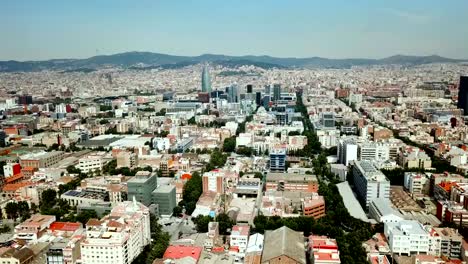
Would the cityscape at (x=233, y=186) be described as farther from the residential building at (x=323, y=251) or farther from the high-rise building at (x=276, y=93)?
the high-rise building at (x=276, y=93)

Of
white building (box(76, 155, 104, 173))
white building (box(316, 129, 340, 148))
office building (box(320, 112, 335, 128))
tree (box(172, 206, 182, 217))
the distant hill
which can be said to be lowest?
tree (box(172, 206, 182, 217))

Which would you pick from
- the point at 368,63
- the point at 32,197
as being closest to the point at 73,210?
the point at 32,197

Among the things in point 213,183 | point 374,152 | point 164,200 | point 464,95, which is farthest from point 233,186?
point 464,95

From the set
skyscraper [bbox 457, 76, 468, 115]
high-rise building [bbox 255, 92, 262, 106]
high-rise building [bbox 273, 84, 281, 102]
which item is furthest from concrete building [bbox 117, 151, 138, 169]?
skyscraper [bbox 457, 76, 468, 115]

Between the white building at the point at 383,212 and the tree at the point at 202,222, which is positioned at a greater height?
the white building at the point at 383,212

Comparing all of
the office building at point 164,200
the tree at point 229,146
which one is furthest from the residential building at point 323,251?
the tree at point 229,146

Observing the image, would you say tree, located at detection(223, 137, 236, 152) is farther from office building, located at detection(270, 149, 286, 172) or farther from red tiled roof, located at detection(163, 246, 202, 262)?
red tiled roof, located at detection(163, 246, 202, 262)

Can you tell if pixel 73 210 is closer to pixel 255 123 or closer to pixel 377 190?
pixel 377 190
